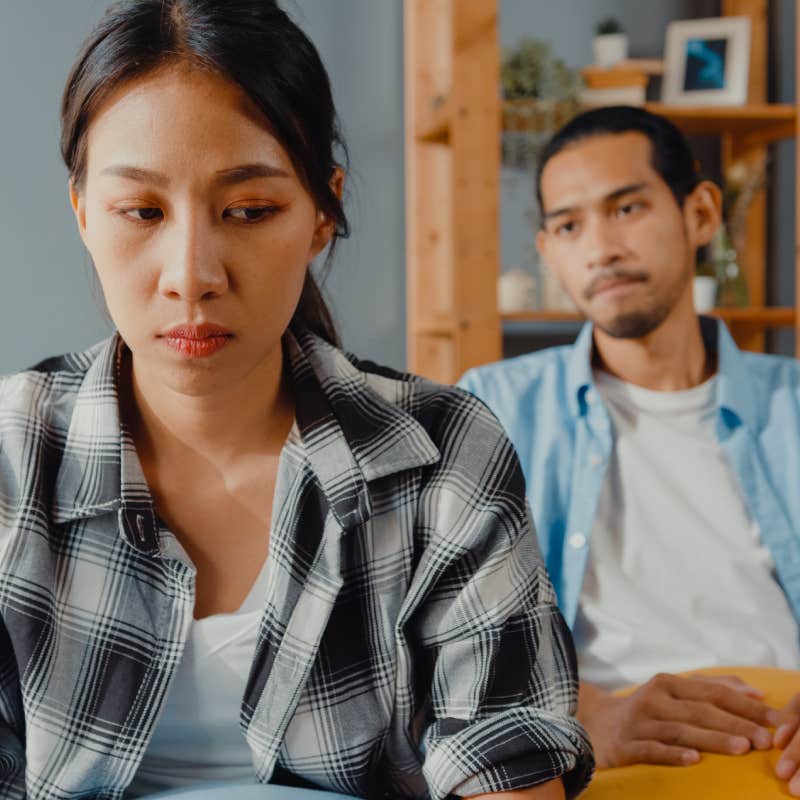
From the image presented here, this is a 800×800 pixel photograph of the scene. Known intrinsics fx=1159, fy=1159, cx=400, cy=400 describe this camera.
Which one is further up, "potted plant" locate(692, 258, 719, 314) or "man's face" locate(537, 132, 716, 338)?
"man's face" locate(537, 132, 716, 338)

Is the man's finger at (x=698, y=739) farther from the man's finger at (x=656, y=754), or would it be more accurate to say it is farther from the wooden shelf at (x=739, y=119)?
the wooden shelf at (x=739, y=119)

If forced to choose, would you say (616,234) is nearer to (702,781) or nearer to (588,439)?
(588,439)

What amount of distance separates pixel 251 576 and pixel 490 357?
176cm

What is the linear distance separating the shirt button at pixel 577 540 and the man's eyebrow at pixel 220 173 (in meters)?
0.91

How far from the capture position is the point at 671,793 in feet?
3.85

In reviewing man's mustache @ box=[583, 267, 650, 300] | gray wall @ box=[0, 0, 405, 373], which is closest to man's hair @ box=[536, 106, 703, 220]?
man's mustache @ box=[583, 267, 650, 300]

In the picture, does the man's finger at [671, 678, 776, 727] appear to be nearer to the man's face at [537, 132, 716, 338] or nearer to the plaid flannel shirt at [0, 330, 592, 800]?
the plaid flannel shirt at [0, 330, 592, 800]

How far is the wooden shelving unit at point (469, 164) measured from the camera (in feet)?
8.96

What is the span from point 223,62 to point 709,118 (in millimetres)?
2288

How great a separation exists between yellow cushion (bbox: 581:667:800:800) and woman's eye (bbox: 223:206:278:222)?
650mm

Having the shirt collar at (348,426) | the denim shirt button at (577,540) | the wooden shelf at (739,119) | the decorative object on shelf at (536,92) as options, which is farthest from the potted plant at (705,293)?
the shirt collar at (348,426)

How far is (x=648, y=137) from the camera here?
2.04m

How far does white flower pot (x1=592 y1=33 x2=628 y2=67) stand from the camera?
3.12 m

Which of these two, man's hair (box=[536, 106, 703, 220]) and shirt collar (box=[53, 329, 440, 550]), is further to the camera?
man's hair (box=[536, 106, 703, 220])
